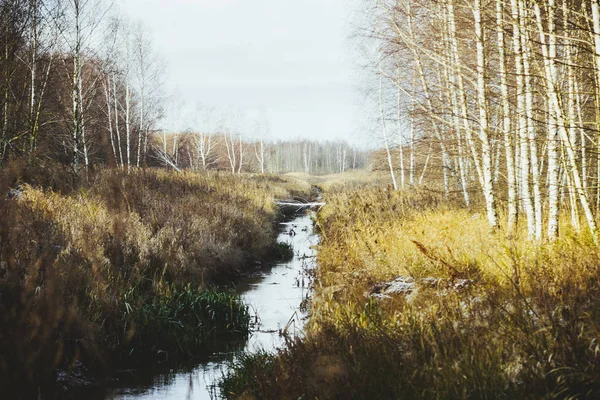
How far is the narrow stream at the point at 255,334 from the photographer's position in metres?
4.90

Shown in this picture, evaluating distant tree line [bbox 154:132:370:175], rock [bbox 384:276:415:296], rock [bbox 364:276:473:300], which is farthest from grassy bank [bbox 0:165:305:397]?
distant tree line [bbox 154:132:370:175]

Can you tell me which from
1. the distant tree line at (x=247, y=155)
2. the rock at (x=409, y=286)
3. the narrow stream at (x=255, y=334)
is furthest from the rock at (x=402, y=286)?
the distant tree line at (x=247, y=155)

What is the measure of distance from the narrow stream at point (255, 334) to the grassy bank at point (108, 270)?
0.37 metres

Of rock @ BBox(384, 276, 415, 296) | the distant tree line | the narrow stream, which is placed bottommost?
the narrow stream

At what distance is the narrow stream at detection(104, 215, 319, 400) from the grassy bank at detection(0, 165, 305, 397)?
0.37 m

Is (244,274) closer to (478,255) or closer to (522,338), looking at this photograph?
(478,255)

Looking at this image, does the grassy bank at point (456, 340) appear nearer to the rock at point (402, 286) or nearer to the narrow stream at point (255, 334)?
the rock at point (402, 286)

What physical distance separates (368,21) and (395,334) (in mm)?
9585

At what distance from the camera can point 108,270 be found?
681cm

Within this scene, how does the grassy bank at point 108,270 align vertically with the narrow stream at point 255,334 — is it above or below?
above

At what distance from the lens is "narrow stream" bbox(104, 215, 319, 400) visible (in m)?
4.90

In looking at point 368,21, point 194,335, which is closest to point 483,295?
point 194,335

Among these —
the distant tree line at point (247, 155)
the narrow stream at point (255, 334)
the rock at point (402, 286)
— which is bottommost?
the narrow stream at point (255, 334)

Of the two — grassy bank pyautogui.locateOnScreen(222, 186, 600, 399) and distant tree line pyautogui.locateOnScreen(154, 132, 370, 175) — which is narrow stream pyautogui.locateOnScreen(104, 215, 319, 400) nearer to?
grassy bank pyautogui.locateOnScreen(222, 186, 600, 399)
